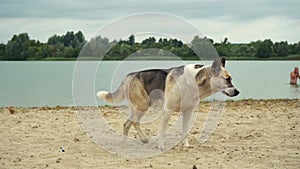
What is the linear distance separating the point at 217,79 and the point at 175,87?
2.46 ft

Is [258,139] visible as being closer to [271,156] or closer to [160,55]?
[271,156]

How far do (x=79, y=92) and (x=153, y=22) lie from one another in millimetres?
1856

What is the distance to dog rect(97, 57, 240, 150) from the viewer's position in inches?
343

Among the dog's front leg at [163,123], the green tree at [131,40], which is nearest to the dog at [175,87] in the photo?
the dog's front leg at [163,123]

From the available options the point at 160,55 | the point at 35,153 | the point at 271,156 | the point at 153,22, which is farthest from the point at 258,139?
the point at 35,153

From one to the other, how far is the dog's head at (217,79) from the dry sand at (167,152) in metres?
1.07

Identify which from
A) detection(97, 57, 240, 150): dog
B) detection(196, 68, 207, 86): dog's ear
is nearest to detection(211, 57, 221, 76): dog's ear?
detection(97, 57, 240, 150): dog

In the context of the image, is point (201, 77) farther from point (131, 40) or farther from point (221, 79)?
point (131, 40)

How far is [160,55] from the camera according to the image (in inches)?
361

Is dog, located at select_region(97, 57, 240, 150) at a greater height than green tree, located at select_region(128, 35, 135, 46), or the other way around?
green tree, located at select_region(128, 35, 135, 46)

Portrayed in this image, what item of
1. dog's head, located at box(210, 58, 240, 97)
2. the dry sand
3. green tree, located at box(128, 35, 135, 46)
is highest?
green tree, located at box(128, 35, 135, 46)

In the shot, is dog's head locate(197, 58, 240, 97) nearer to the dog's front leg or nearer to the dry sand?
the dog's front leg

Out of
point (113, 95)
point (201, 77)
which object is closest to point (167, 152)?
point (201, 77)

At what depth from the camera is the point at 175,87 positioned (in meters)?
8.73
